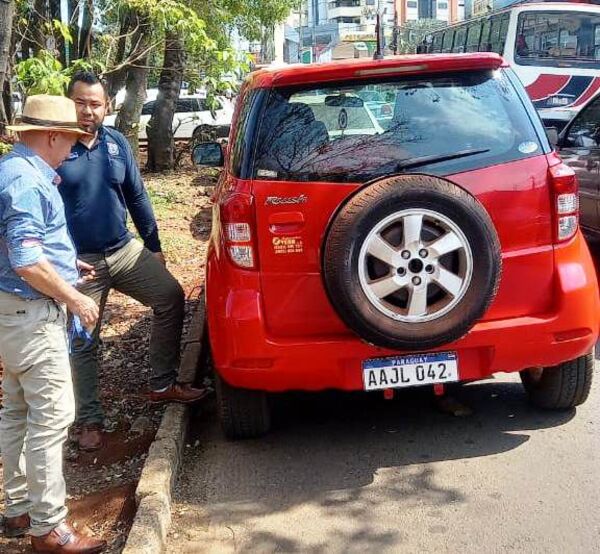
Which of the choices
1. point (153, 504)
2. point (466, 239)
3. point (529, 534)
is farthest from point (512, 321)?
point (153, 504)

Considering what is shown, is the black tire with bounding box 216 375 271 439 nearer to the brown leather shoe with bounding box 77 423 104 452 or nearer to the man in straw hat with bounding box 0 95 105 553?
the brown leather shoe with bounding box 77 423 104 452

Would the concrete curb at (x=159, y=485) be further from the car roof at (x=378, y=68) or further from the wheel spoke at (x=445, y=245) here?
the car roof at (x=378, y=68)

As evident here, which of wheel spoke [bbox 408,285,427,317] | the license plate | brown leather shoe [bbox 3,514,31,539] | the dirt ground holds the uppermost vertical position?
wheel spoke [bbox 408,285,427,317]

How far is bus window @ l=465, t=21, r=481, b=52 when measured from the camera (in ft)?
56.0

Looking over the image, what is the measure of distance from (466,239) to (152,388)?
217 centimetres

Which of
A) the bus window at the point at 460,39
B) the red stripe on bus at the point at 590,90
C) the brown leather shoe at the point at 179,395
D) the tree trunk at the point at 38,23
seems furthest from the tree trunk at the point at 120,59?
the bus window at the point at 460,39

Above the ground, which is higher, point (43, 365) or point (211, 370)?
point (43, 365)

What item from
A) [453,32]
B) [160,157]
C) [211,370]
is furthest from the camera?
[453,32]

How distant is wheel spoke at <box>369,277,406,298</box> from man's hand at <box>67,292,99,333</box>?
1.22 metres

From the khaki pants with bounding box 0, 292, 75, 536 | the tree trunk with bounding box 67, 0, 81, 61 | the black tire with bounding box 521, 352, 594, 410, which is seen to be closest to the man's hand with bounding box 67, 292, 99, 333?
the khaki pants with bounding box 0, 292, 75, 536

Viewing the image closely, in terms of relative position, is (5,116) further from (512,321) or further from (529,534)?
(529,534)

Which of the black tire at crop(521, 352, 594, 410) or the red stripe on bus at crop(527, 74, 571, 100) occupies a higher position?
the red stripe on bus at crop(527, 74, 571, 100)

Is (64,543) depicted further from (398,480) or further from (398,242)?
(398,242)

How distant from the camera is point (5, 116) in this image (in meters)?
6.16
